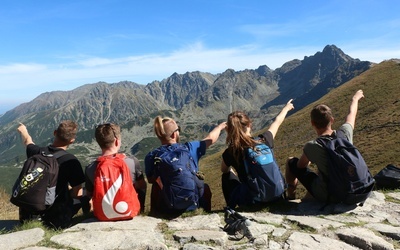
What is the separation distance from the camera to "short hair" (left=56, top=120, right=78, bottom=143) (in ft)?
25.0

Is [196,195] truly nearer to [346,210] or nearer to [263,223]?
[263,223]

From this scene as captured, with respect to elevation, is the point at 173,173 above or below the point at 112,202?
above

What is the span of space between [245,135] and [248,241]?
2426mm

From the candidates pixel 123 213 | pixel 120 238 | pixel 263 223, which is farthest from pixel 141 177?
pixel 263 223

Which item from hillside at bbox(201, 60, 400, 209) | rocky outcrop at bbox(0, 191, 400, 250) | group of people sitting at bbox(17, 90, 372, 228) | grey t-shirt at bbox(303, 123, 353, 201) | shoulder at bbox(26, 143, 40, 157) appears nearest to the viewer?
rocky outcrop at bbox(0, 191, 400, 250)

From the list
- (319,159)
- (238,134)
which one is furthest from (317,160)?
(238,134)

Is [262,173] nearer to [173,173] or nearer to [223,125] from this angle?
[223,125]

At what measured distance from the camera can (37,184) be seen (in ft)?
23.2

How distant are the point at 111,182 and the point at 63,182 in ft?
4.93

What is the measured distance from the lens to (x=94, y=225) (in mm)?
6793

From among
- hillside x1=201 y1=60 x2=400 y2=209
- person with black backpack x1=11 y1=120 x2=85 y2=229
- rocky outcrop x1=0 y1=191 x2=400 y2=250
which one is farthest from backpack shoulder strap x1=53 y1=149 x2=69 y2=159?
hillside x1=201 y1=60 x2=400 y2=209

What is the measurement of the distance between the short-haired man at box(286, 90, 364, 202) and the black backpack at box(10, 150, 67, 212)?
18.7ft

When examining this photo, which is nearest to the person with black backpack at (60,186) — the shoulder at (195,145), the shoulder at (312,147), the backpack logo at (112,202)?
the backpack logo at (112,202)

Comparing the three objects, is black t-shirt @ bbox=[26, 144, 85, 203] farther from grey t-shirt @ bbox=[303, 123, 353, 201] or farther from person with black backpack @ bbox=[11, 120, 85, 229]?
grey t-shirt @ bbox=[303, 123, 353, 201]
